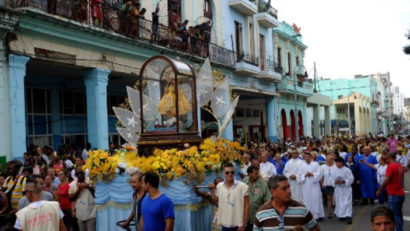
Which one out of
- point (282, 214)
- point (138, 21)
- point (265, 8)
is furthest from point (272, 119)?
point (282, 214)

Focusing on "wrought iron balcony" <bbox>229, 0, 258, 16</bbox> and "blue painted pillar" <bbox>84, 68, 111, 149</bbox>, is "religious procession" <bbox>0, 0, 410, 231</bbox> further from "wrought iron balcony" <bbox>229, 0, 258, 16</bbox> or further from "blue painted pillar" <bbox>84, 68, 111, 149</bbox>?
"wrought iron balcony" <bbox>229, 0, 258, 16</bbox>

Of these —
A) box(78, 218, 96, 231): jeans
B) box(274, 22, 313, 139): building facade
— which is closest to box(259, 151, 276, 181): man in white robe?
box(78, 218, 96, 231): jeans

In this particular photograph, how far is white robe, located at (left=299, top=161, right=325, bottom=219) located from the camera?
10.9m

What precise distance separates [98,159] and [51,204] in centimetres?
294

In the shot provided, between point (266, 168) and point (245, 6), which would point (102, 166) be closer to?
point (266, 168)

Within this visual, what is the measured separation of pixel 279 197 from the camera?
427 cm

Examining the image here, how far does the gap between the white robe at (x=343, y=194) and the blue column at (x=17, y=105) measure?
812cm

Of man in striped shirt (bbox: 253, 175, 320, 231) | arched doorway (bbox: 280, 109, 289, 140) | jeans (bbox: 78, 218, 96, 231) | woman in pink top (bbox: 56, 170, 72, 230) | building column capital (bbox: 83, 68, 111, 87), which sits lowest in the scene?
jeans (bbox: 78, 218, 96, 231)

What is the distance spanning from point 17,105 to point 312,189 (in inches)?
312

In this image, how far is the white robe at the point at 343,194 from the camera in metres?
10.6

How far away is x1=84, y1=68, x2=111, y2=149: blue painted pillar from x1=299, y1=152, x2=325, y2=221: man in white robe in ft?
22.9

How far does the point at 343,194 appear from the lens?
1077 cm

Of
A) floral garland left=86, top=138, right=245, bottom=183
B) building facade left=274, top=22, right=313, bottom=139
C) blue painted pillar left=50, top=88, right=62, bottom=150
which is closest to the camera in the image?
floral garland left=86, top=138, right=245, bottom=183

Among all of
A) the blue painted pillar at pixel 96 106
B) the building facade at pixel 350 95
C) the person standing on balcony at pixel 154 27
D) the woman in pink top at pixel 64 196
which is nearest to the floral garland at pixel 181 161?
the woman in pink top at pixel 64 196
